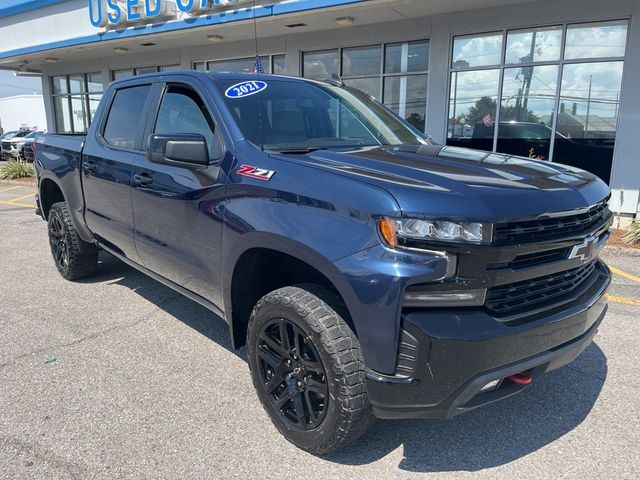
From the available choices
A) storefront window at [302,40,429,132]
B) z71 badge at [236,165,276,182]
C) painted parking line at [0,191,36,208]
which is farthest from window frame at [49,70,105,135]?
z71 badge at [236,165,276,182]

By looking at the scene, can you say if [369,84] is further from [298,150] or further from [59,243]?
[298,150]

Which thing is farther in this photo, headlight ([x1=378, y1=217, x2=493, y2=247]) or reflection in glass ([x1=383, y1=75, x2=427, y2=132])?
reflection in glass ([x1=383, y1=75, x2=427, y2=132])

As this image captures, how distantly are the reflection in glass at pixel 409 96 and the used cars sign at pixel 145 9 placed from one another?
3.08 metres

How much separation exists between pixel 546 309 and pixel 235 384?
1.98m

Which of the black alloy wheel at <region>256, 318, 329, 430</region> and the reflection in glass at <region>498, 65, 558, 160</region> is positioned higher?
the reflection in glass at <region>498, 65, 558, 160</region>

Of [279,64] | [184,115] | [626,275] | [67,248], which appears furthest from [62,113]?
[626,275]

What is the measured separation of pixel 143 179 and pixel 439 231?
242 cm

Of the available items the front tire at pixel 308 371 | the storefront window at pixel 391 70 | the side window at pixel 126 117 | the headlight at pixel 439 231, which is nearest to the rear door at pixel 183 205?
the side window at pixel 126 117

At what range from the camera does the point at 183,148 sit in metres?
2.92

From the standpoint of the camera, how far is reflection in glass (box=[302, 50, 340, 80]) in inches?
476

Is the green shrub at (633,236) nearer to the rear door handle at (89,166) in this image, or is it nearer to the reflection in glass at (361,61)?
the reflection in glass at (361,61)

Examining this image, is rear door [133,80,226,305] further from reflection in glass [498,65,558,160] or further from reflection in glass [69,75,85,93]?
reflection in glass [69,75,85,93]

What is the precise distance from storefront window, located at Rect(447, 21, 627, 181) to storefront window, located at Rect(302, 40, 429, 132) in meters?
0.80

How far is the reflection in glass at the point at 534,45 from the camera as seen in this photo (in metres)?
9.09
